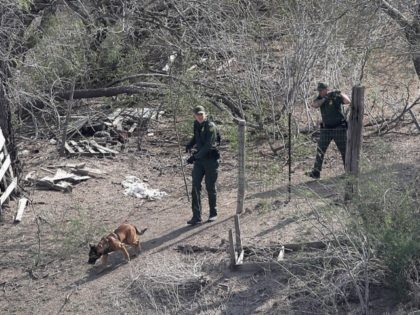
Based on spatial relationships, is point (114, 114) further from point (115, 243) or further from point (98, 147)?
point (115, 243)

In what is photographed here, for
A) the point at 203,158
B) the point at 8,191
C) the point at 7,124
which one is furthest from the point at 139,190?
the point at 203,158

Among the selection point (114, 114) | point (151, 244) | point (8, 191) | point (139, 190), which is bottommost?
point (151, 244)

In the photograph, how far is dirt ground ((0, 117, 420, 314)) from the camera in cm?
860

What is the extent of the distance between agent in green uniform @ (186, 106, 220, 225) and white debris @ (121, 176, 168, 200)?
6.02ft

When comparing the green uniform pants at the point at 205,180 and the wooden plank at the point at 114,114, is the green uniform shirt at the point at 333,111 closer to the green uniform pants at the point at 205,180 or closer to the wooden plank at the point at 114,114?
the green uniform pants at the point at 205,180

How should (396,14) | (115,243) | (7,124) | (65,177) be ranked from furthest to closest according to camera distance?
(396,14) < (65,177) < (7,124) < (115,243)

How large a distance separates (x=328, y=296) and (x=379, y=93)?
840 centimetres

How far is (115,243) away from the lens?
30.8 ft

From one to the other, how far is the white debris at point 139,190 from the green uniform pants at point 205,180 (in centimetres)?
185

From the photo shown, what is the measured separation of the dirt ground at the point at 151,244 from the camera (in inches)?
339

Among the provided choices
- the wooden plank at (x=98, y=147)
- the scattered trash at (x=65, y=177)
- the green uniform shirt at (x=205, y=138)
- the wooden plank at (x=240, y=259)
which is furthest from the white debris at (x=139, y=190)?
the wooden plank at (x=240, y=259)

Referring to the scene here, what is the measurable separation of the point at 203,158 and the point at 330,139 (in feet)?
7.90

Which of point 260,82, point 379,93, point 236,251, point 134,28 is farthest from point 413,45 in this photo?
point 236,251

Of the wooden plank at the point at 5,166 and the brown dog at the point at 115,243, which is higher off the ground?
the wooden plank at the point at 5,166
